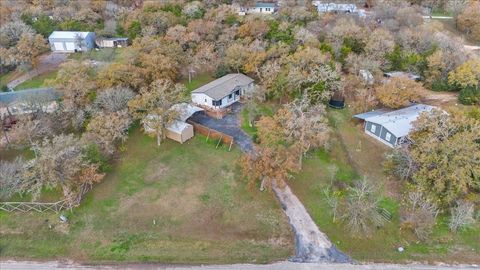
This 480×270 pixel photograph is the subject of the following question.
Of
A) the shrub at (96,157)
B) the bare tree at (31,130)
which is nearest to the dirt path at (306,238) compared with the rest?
the shrub at (96,157)

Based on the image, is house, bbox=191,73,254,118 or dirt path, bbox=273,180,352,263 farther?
house, bbox=191,73,254,118

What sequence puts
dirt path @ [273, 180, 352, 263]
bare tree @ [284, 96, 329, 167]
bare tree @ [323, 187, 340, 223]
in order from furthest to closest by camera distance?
bare tree @ [284, 96, 329, 167] < bare tree @ [323, 187, 340, 223] < dirt path @ [273, 180, 352, 263]

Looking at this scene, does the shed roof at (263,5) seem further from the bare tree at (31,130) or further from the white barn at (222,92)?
the bare tree at (31,130)

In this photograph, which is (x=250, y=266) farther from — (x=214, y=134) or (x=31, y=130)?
(x=31, y=130)

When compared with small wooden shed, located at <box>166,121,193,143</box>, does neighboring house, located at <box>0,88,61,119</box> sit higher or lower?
higher

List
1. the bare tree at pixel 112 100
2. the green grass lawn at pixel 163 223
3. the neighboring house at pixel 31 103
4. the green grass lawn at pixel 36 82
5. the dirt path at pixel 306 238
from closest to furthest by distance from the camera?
the dirt path at pixel 306 238 < the green grass lawn at pixel 163 223 < the bare tree at pixel 112 100 < the neighboring house at pixel 31 103 < the green grass lawn at pixel 36 82

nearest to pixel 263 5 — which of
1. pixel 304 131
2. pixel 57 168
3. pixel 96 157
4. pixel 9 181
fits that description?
pixel 304 131

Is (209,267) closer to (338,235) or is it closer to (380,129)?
(338,235)

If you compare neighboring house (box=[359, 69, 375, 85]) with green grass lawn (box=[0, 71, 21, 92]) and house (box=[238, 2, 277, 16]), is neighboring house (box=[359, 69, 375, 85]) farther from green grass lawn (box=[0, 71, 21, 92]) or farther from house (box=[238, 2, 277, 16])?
green grass lawn (box=[0, 71, 21, 92])

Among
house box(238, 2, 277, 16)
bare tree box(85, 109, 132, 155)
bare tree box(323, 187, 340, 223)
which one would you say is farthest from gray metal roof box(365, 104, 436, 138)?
house box(238, 2, 277, 16)
